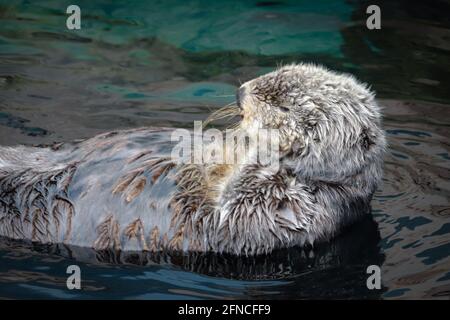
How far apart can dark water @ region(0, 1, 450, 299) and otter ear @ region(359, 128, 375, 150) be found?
58 cm

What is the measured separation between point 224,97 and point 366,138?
7.56ft

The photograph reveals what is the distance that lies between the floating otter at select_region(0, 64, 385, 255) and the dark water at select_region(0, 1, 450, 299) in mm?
131

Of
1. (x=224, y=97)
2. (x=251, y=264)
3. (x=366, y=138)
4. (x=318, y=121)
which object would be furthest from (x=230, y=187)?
(x=224, y=97)

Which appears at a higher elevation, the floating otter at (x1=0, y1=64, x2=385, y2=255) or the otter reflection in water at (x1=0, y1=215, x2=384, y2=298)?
the floating otter at (x1=0, y1=64, x2=385, y2=255)

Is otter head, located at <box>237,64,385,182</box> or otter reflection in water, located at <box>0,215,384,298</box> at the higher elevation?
otter head, located at <box>237,64,385,182</box>

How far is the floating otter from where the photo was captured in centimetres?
397

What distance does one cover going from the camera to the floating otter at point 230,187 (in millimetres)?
3969

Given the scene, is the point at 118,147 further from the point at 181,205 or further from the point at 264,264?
the point at 264,264


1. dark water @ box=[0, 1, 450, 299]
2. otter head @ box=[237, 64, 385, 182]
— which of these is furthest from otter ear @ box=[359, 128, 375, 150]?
dark water @ box=[0, 1, 450, 299]

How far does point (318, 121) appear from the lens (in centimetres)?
398

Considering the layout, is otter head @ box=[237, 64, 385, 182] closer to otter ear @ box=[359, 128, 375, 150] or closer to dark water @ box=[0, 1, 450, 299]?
otter ear @ box=[359, 128, 375, 150]

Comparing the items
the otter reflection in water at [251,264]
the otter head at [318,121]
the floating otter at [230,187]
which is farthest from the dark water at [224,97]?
the otter head at [318,121]

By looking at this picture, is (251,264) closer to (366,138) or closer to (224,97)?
(366,138)
